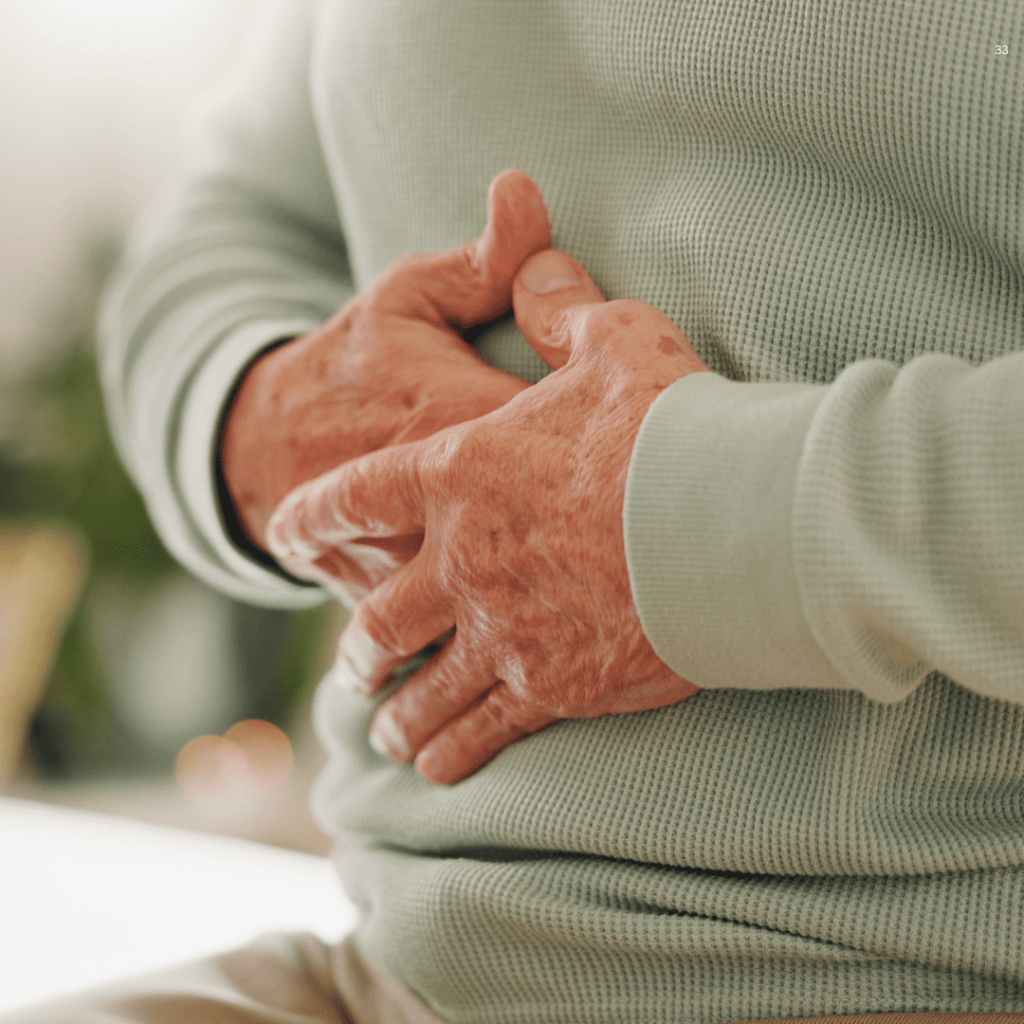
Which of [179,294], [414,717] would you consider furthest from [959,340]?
[179,294]

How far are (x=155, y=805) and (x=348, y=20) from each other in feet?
5.64

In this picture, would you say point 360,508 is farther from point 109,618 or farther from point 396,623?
point 109,618

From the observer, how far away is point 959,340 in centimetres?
45

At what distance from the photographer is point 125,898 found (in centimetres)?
89

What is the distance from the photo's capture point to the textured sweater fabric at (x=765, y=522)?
1.21ft

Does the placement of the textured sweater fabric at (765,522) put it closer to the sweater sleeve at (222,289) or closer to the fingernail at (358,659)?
the fingernail at (358,659)

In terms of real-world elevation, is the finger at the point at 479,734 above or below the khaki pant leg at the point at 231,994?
above

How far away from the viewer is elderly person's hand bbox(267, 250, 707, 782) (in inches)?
18.2

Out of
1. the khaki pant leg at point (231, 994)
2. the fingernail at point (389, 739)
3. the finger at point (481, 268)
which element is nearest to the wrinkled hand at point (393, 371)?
the finger at point (481, 268)

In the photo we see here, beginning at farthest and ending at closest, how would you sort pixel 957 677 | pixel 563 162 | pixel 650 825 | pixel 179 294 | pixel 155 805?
pixel 155 805, pixel 179 294, pixel 563 162, pixel 650 825, pixel 957 677

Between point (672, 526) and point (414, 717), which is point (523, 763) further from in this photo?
point (672, 526)

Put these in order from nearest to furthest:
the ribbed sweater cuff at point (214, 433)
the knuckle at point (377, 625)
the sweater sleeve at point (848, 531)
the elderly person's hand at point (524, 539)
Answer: the sweater sleeve at point (848, 531) < the elderly person's hand at point (524, 539) < the knuckle at point (377, 625) < the ribbed sweater cuff at point (214, 433)

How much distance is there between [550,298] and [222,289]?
0.37 meters

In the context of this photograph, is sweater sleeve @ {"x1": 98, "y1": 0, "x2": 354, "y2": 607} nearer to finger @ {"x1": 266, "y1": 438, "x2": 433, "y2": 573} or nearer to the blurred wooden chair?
finger @ {"x1": 266, "y1": 438, "x2": 433, "y2": 573}
